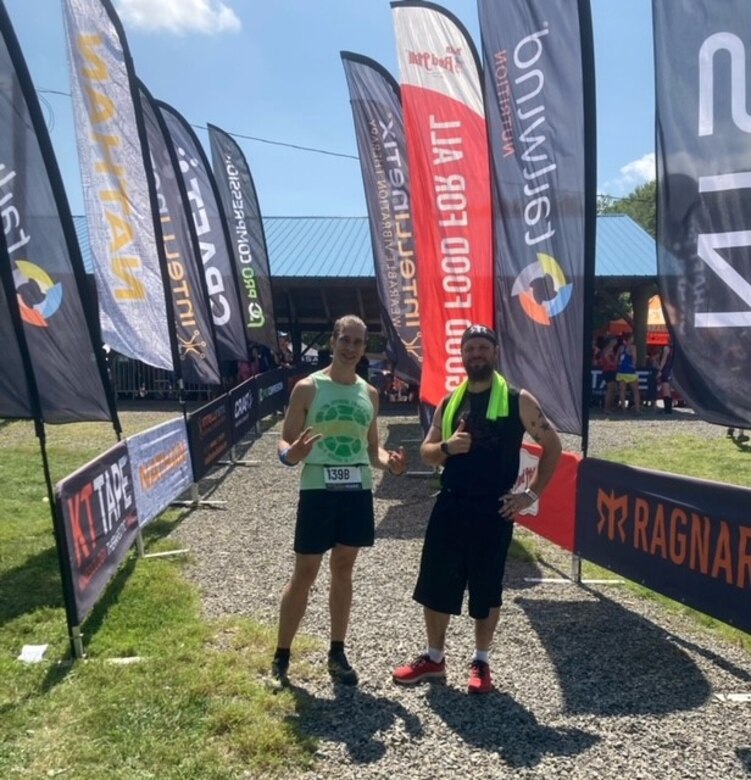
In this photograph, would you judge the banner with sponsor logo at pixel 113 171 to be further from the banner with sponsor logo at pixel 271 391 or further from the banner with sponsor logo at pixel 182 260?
the banner with sponsor logo at pixel 271 391

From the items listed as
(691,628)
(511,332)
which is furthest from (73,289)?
(691,628)

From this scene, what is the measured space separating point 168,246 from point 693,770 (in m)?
9.46

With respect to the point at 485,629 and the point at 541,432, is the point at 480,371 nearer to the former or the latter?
the point at 541,432

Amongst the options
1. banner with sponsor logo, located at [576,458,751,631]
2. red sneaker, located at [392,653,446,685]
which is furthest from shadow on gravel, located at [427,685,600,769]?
banner with sponsor logo, located at [576,458,751,631]

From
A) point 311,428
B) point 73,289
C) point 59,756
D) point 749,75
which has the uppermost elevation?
point 749,75

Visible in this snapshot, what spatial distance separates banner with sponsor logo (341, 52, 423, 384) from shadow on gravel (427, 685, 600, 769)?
7699 mm

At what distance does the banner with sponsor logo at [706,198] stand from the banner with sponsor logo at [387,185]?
7217 mm

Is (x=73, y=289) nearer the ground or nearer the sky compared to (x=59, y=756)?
nearer the sky

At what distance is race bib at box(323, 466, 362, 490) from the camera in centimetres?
429

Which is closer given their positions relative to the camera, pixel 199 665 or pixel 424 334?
pixel 199 665

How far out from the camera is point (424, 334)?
8812 millimetres

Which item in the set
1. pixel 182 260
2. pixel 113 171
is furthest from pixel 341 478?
pixel 182 260

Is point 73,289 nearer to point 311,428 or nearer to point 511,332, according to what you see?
point 311,428

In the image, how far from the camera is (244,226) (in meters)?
16.8
